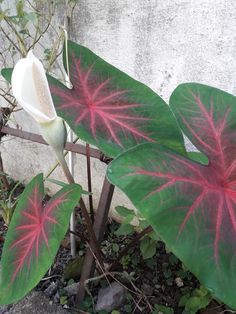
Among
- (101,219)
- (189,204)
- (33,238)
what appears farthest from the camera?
(101,219)

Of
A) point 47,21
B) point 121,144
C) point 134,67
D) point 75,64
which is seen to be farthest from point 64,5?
point 121,144

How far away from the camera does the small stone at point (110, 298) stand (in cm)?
139

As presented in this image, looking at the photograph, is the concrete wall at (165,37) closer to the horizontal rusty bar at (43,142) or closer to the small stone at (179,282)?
the horizontal rusty bar at (43,142)

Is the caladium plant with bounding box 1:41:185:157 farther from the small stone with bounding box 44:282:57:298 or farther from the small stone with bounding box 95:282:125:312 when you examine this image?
the small stone with bounding box 44:282:57:298

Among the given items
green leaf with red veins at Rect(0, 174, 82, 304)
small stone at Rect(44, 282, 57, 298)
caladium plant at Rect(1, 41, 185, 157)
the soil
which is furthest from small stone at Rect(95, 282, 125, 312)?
caladium plant at Rect(1, 41, 185, 157)

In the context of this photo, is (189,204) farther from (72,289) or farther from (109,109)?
(72,289)

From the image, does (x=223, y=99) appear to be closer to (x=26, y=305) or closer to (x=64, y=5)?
(x=64, y=5)

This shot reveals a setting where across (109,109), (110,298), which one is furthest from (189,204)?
(110,298)

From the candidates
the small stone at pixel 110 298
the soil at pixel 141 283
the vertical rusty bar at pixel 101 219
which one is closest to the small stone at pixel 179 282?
the soil at pixel 141 283

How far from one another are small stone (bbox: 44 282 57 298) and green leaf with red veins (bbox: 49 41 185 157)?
3.06 ft

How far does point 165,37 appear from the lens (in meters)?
1.36

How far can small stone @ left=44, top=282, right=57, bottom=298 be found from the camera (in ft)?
5.07

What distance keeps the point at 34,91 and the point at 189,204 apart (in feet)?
1.48

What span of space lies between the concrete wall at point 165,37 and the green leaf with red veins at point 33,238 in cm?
69
